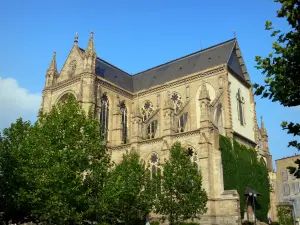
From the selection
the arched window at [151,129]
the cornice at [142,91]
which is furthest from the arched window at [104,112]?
the arched window at [151,129]

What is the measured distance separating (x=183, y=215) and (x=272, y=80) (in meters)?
18.9

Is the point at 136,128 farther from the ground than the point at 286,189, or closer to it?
farther from the ground

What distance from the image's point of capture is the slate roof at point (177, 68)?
4394 centimetres

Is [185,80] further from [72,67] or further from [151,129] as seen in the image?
[72,67]

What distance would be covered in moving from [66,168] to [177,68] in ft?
106

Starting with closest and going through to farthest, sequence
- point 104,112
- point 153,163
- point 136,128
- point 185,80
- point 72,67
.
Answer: point 153,163, point 136,128, point 185,80, point 104,112, point 72,67

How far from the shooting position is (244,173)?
36.0 meters

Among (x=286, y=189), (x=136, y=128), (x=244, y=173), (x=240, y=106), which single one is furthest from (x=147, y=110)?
(x=286, y=189)

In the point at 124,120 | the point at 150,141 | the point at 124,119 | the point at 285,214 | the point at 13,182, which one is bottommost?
the point at 285,214

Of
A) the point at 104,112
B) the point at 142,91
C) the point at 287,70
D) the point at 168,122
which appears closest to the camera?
the point at 287,70

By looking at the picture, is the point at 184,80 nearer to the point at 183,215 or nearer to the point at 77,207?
the point at 183,215

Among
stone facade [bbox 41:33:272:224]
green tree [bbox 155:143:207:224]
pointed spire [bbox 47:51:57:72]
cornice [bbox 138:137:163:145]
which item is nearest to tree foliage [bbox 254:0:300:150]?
green tree [bbox 155:143:207:224]

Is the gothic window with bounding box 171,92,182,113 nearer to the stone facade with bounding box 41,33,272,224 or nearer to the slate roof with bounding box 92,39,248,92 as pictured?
the stone facade with bounding box 41,33,272,224

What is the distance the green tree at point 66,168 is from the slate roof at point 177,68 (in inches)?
937
